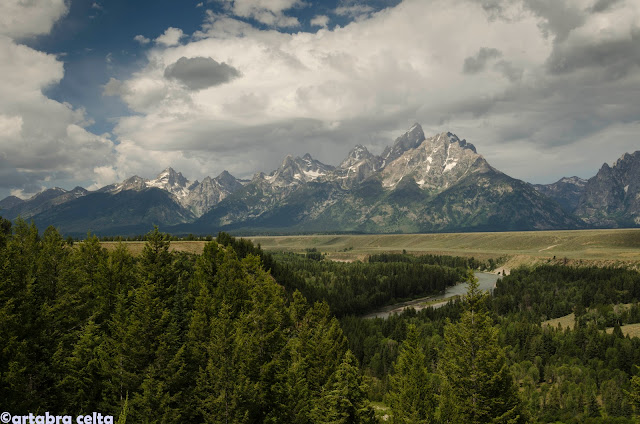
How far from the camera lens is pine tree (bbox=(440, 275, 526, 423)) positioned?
1451 inches

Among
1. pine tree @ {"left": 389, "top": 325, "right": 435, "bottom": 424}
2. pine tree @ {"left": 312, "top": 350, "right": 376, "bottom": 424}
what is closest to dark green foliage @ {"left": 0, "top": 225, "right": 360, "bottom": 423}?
pine tree @ {"left": 312, "top": 350, "right": 376, "bottom": 424}

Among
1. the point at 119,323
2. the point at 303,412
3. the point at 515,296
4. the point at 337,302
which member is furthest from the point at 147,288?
the point at 515,296

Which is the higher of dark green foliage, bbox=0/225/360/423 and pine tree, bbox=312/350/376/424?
dark green foliage, bbox=0/225/360/423

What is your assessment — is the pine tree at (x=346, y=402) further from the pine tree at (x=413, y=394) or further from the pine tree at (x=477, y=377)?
the pine tree at (x=477, y=377)

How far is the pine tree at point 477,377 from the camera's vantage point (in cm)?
3684

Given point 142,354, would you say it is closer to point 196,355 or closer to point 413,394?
point 196,355

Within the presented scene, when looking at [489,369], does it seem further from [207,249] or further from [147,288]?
[207,249]

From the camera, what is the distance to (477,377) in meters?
37.1

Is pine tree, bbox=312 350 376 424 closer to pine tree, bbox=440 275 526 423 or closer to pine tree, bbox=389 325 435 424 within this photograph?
pine tree, bbox=389 325 435 424

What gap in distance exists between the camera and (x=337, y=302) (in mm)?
172625

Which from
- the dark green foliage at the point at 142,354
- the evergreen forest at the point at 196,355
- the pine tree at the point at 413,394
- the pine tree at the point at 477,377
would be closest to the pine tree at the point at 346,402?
the evergreen forest at the point at 196,355

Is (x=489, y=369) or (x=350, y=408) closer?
(x=489, y=369)

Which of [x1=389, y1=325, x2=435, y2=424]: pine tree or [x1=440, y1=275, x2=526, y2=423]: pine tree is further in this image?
[x1=389, y1=325, x2=435, y2=424]: pine tree

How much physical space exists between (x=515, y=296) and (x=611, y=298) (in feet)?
126
